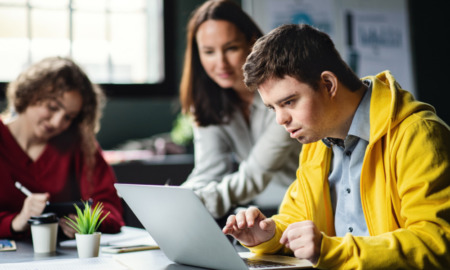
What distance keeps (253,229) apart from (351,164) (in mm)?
289

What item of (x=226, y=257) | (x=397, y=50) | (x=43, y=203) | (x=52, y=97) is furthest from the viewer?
(x=397, y=50)

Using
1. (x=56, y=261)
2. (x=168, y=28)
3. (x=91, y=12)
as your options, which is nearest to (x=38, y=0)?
(x=91, y=12)

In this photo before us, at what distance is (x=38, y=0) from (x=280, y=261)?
3.69 m

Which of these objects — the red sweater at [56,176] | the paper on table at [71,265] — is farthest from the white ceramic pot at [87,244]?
the red sweater at [56,176]

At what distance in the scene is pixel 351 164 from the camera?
1.38 meters

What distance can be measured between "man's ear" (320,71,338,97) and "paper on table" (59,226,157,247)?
66 cm

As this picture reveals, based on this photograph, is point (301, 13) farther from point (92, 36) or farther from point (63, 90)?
point (63, 90)

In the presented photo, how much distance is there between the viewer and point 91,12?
4.44 m

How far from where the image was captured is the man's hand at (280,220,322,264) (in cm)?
106

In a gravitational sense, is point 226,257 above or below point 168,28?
below

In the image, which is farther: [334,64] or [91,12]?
[91,12]

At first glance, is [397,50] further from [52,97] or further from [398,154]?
[398,154]

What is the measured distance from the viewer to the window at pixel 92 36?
426 cm

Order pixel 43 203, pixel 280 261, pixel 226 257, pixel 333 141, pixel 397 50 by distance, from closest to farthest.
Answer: pixel 226 257 → pixel 280 261 → pixel 333 141 → pixel 43 203 → pixel 397 50
